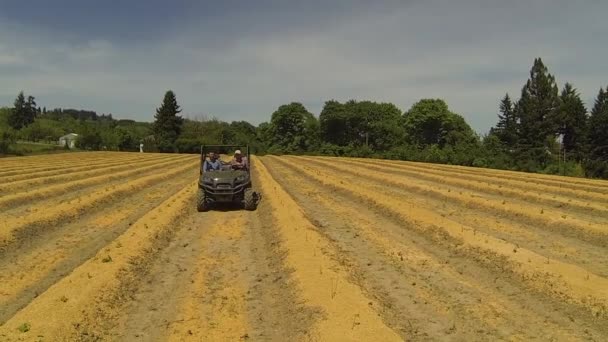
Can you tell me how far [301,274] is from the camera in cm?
800

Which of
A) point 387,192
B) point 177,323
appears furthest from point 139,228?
point 387,192

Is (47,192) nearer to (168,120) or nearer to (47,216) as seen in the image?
(47,216)

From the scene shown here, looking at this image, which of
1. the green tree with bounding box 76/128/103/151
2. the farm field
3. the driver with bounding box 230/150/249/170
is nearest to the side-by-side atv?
the driver with bounding box 230/150/249/170

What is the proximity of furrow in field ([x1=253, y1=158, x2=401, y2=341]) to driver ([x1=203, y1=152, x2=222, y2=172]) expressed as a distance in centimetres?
434

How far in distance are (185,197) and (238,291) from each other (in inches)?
418

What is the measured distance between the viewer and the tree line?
49688 millimetres

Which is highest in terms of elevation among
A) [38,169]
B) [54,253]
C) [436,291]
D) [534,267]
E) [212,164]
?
[212,164]

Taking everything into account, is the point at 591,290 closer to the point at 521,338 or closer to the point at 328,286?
the point at 521,338

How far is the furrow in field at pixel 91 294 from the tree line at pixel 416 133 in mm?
35181

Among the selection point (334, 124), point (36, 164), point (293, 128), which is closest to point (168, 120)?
point (293, 128)

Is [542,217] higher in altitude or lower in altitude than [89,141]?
lower

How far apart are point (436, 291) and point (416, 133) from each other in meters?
84.4

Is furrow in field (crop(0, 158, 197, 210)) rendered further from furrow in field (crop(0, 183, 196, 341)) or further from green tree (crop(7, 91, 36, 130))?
green tree (crop(7, 91, 36, 130))

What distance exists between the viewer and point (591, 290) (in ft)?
24.3
